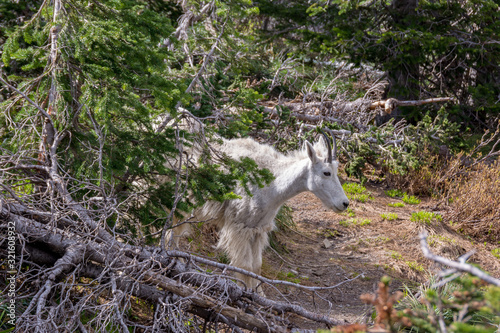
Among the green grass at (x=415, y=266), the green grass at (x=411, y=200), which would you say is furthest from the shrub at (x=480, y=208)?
the green grass at (x=415, y=266)

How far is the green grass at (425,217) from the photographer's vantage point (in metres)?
9.27

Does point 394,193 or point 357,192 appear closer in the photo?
point 357,192

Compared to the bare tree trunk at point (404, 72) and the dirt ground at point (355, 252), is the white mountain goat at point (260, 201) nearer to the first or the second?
the dirt ground at point (355, 252)

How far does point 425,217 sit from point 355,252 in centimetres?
194

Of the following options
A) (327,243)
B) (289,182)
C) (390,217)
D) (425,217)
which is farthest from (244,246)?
(425,217)

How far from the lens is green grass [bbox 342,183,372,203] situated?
10.3 meters

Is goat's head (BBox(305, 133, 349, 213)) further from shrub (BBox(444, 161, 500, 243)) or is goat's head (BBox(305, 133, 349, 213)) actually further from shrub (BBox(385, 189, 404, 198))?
shrub (BBox(385, 189, 404, 198))

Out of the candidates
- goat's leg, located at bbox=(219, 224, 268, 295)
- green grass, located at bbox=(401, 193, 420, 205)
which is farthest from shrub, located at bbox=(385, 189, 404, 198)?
goat's leg, located at bbox=(219, 224, 268, 295)

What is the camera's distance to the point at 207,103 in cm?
702

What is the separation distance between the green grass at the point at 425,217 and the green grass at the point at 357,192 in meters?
1.27

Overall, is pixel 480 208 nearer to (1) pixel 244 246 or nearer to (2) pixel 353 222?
(2) pixel 353 222

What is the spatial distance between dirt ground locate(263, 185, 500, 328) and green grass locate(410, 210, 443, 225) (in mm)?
84

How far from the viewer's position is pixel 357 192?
10602 millimetres

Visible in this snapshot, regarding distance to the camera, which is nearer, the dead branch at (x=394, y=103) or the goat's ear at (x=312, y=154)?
the goat's ear at (x=312, y=154)
